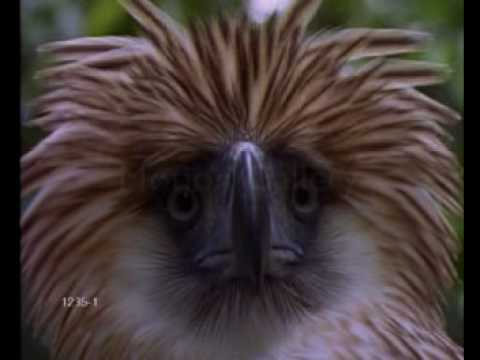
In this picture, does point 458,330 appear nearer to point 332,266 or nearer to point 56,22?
point 332,266

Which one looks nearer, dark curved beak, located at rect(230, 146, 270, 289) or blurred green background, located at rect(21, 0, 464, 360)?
dark curved beak, located at rect(230, 146, 270, 289)

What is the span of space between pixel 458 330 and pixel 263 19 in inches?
17.9

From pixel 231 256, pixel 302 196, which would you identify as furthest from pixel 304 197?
pixel 231 256

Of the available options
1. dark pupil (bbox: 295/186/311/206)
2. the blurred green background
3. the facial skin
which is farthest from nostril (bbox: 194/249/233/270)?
the blurred green background

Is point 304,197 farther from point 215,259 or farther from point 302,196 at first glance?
point 215,259

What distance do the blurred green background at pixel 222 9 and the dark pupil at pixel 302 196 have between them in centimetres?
19

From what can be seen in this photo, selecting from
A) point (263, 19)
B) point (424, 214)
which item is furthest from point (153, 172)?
point (424, 214)

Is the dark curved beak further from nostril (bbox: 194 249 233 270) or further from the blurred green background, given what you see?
the blurred green background

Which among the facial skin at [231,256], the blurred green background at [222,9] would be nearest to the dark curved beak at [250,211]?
the facial skin at [231,256]

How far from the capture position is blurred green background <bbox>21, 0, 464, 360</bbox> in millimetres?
983

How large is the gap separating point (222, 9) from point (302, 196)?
0.76 ft

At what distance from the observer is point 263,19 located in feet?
3.19

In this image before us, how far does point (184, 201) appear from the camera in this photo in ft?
3.10

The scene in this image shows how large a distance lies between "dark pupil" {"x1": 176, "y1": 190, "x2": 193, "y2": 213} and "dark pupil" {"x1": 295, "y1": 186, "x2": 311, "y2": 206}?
0.39ft
